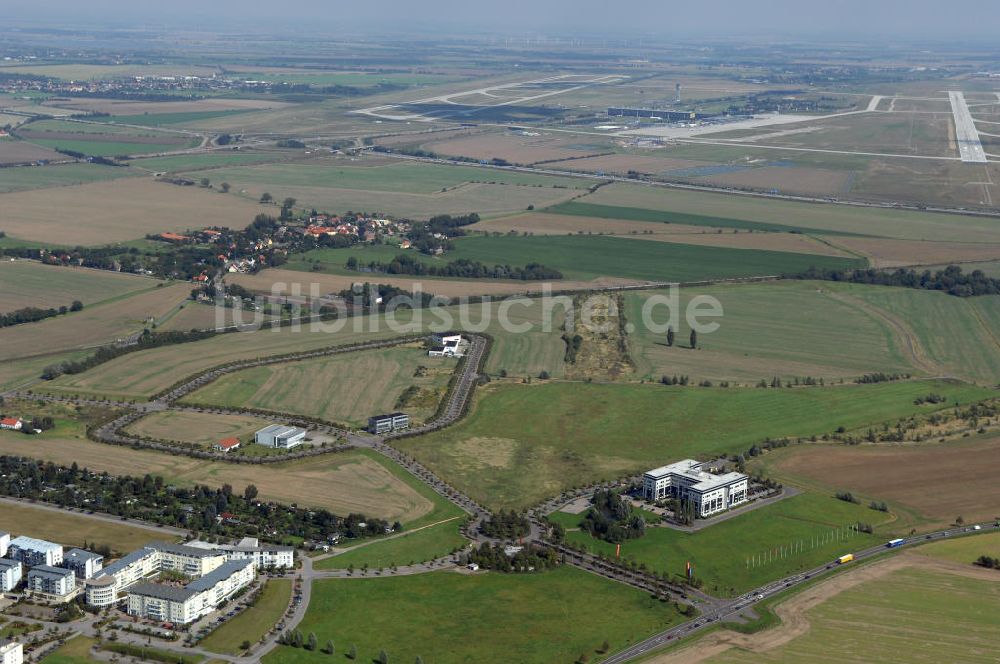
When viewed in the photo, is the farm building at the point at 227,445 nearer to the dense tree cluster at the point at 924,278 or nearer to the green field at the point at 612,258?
the green field at the point at 612,258

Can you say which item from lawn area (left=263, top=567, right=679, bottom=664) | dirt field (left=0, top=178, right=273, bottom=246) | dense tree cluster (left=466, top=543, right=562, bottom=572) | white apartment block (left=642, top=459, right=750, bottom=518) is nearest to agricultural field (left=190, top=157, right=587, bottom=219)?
dirt field (left=0, top=178, right=273, bottom=246)

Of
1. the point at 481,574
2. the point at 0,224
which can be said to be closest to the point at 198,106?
the point at 0,224

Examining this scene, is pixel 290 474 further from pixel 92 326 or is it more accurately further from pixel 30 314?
pixel 30 314

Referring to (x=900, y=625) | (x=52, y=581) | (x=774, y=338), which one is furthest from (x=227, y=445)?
(x=774, y=338)

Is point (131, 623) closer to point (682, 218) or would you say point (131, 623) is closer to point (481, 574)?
point (481, 574)

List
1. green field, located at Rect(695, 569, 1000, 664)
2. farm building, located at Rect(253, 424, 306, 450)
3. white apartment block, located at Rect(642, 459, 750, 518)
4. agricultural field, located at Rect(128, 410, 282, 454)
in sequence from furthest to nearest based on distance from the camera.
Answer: agricultural field, located at Rect(128, 410, 282, 454), farm building, located at Rect(253, 424, 306, 450), white apartment block, located at Rect(642, 459, 750, 518), green field, located at Rect(695, 569, 1000, 664)

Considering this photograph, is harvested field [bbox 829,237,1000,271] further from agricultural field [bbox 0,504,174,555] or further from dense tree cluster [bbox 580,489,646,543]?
agricultural field [bbox 0,504,174,555]
